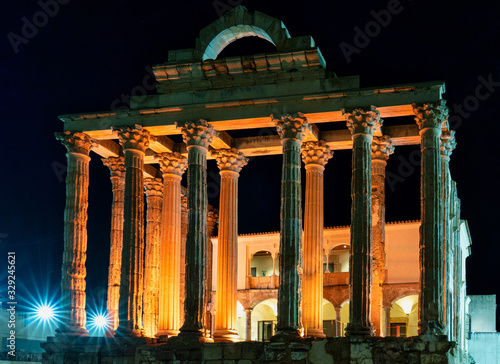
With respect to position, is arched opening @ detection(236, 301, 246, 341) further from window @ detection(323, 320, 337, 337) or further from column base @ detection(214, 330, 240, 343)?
column base @ detection(214, 330, 240, 343)

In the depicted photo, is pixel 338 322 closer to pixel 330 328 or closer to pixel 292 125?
pixel 330 328

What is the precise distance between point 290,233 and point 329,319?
888 inches

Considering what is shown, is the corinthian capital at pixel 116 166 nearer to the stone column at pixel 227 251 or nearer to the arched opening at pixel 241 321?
the stone column at pixel 227 251

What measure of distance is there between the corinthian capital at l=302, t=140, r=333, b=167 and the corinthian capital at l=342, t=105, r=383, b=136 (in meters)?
5.28

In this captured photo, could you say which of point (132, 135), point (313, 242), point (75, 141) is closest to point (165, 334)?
point (313, 242)

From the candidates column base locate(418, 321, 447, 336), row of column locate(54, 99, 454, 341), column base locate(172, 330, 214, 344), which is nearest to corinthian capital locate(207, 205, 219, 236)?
row of column locate(54, 99, 454, 341)

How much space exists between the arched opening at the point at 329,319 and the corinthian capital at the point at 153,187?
16.0m

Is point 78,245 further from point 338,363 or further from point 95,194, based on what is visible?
point 95,194

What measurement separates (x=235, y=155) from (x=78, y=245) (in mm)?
9658

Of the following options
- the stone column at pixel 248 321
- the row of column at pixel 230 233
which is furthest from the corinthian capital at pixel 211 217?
the row of column at pixel 230 233

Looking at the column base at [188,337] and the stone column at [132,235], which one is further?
the stone column at [132,235]

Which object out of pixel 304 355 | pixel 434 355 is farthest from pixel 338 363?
pixel 434 355

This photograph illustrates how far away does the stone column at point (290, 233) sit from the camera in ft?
126

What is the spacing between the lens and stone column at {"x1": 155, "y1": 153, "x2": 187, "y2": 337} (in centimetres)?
4366
